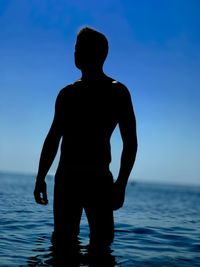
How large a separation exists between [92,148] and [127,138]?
43cm

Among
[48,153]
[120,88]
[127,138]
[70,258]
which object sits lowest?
[70,258]

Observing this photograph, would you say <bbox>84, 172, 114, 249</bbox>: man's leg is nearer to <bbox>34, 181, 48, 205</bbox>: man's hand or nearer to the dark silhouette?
the dark silhouette

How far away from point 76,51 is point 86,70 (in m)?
0.27

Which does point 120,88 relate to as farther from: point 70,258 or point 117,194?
point 70,258

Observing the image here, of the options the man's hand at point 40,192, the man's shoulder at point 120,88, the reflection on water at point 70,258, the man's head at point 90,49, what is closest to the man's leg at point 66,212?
the reflection on water at point 70,258

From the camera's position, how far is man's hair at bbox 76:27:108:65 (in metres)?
4.08

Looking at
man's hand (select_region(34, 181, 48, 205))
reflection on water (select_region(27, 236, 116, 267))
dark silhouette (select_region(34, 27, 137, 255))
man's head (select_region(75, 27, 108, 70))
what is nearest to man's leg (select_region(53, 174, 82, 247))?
dark silhouette (select_region(34, 27, 137, 255))

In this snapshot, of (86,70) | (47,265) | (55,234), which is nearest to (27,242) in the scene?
(47,265)

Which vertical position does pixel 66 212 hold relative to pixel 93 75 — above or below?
below

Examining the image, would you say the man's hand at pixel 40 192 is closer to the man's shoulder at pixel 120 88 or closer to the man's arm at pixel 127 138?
the man's arm at pixel 127 138

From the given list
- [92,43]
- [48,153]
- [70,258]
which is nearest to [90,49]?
[92,43]

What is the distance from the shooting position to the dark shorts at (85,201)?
12.8 feet

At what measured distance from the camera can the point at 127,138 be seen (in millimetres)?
4035

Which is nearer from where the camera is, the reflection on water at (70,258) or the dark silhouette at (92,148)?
the dark silhouette at (92,148)
